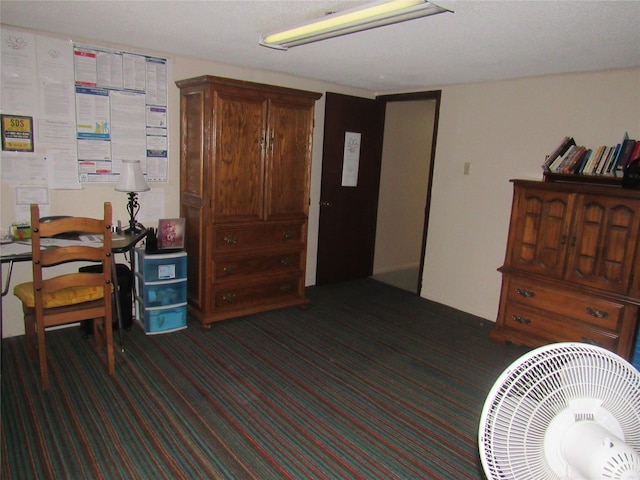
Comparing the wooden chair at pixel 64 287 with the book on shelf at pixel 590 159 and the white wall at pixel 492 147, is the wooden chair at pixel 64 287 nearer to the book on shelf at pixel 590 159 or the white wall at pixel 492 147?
the white wall at pixel 492 147

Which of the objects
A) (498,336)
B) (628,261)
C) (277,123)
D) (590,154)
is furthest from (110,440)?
(590,154)

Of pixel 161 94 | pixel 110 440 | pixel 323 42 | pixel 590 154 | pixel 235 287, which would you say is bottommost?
pixel 110 440

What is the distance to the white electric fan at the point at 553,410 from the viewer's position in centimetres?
86

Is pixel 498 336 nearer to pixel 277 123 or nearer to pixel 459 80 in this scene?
pixel 459 80

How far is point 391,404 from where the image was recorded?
8.70 ft

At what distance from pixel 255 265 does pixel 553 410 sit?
3.03 meters

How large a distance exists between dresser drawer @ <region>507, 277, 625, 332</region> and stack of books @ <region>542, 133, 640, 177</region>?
0.90m

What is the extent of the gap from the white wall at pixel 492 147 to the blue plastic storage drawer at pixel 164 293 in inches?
99.3

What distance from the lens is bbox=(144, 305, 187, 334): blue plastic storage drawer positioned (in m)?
3.34

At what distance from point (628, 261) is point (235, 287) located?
2877 millimetres

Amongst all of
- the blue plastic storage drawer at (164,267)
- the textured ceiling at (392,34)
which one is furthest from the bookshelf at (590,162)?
the blue plastic storage drawer at (164,267)

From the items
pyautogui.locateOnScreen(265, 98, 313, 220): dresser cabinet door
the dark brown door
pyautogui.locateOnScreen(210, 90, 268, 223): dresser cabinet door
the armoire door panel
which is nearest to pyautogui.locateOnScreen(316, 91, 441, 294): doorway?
the dark brown door

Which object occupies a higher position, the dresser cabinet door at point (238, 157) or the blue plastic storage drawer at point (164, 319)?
the dresser cabinet door at point (238, 157)

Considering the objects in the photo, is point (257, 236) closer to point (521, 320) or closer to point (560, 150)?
→ point (521, 320)
